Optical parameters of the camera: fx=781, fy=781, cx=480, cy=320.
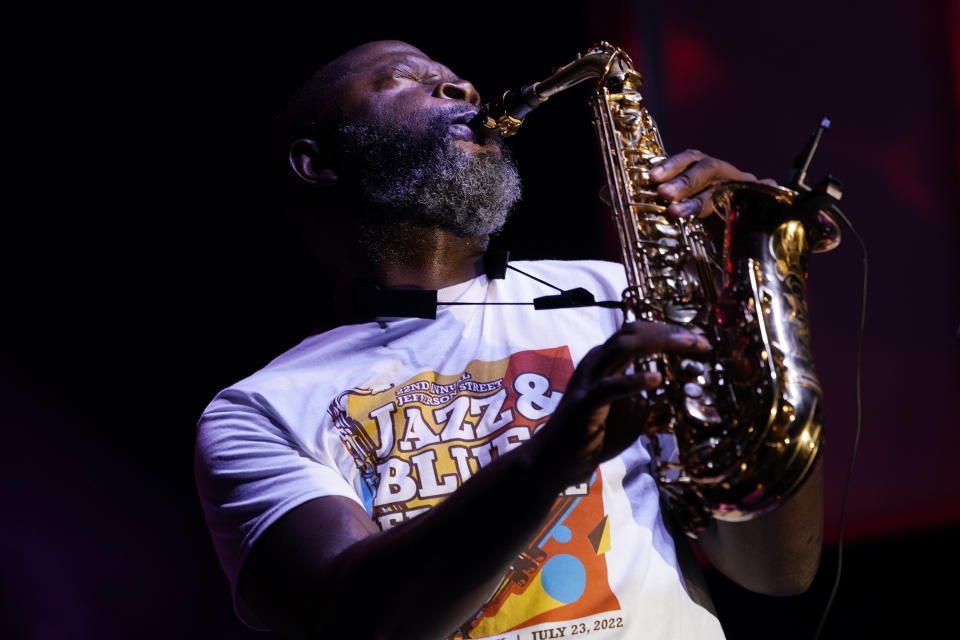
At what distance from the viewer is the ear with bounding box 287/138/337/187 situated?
2553mm

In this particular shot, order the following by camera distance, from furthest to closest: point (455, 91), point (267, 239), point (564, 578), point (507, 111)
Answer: point (267, 239)
point (455, 91)
point (507, 111)
point (564, 578)

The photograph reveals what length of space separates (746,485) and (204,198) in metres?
2.30

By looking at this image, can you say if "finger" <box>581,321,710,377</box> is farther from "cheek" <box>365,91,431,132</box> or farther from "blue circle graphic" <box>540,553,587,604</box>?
"cheek" <box>365,91,431,132</box>

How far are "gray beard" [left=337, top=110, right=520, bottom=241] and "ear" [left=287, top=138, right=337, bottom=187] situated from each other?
11 cm

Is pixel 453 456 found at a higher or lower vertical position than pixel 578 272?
lower

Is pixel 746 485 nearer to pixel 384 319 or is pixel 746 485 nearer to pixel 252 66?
pixel 384 319

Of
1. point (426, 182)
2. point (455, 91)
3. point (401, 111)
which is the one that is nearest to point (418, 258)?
point (426, 182)

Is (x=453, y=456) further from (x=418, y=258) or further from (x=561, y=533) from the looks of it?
(x=418, y=258)

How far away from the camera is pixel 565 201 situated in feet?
10.7

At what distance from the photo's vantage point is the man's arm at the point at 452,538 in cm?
130

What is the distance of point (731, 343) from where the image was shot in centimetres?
156

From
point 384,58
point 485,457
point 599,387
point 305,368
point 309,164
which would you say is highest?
point 384,58

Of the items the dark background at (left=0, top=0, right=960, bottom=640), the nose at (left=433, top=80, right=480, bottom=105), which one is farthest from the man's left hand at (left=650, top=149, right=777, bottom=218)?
the dark background at (left=0, top=0, right=960, bottom=640)

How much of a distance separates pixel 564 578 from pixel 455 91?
155cm
